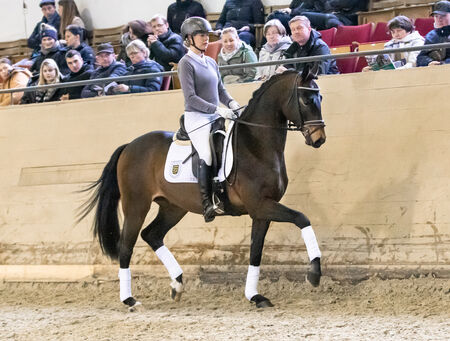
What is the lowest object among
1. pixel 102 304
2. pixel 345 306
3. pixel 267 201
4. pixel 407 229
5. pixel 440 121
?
pixel 102 304

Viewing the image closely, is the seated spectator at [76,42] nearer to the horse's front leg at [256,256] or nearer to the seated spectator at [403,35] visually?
the seated spectator at [403,35]

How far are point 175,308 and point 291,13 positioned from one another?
4.42 m

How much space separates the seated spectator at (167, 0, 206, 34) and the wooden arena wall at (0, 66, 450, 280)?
2723mm

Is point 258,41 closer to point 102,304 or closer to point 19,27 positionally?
point 102,304

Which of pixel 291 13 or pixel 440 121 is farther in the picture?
Result: pixel 291 13

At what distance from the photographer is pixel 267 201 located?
6.37 meters

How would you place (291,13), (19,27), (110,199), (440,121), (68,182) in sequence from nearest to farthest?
(440,121) → (110,199) → (68,182) → (291,13) → (19,27)

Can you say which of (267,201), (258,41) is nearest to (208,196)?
(267,201)

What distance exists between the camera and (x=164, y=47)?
948cm

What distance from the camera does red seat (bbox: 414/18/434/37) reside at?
865 centimetres

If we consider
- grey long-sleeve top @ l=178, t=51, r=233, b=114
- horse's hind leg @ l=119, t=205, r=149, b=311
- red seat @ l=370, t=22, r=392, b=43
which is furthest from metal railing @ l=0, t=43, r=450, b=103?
red seat @ l=370, t=22, r=392, b=43

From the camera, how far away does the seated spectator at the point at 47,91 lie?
9250 mm

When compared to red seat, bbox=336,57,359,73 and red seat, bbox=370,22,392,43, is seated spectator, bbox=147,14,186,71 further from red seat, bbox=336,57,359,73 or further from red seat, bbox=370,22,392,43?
red seat, bbox=336,57,359,73

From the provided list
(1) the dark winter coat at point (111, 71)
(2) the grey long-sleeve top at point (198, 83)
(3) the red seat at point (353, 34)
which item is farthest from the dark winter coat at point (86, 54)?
(2) the grey long-sleeve top at point (198, 83)
